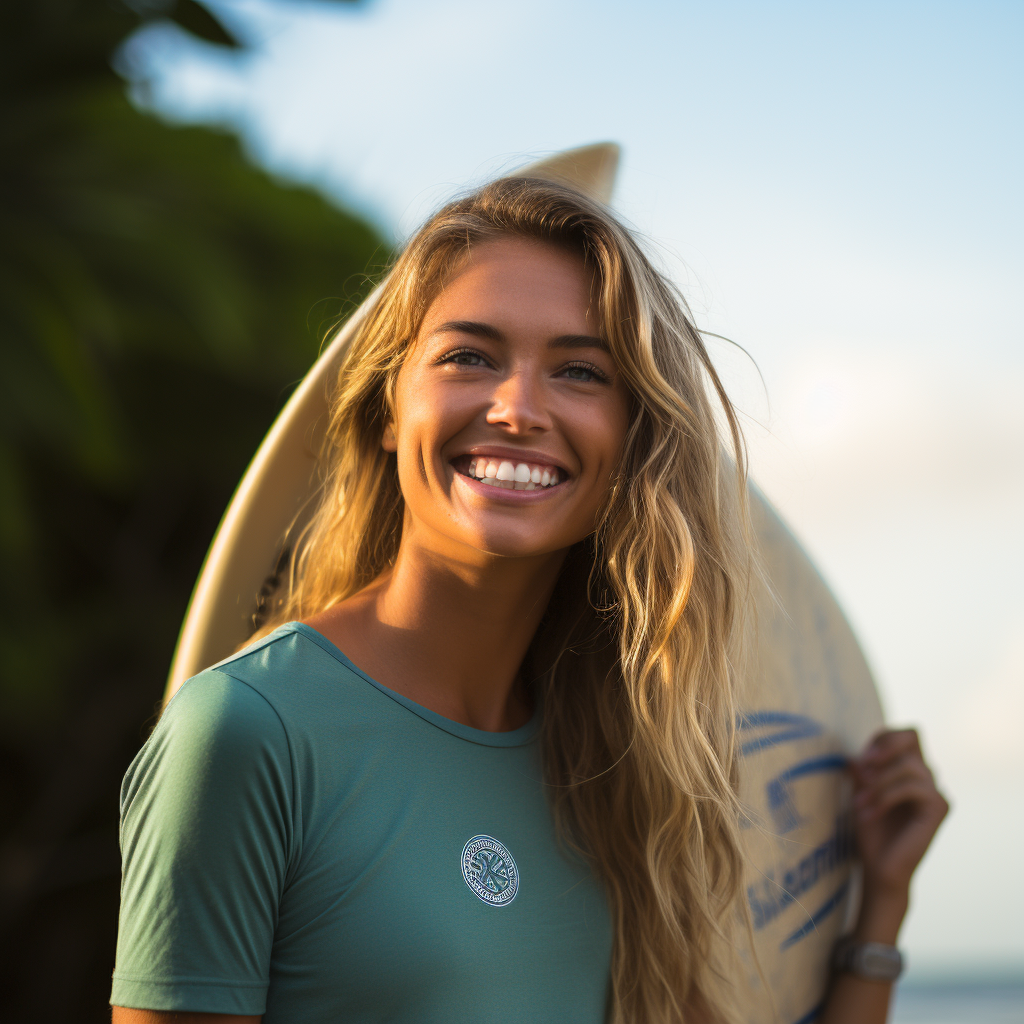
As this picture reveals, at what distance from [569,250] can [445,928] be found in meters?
0.94

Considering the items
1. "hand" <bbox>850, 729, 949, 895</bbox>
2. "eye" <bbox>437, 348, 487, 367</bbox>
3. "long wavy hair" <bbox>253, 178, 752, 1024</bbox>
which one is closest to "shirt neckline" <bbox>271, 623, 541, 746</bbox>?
"long wavy hair" <bbox>253, 178, 752, 1024</bbox>

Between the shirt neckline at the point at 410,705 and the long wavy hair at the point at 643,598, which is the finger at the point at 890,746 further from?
the shirt neckline at the point at 410,705

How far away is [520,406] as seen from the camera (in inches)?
53.9

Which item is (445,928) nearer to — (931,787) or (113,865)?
(931,787)

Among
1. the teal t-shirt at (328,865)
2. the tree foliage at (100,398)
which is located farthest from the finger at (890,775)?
the tree foliage at (100,398)

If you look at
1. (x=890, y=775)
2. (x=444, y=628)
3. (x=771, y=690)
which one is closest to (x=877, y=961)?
Answer: (x=890, y=775)

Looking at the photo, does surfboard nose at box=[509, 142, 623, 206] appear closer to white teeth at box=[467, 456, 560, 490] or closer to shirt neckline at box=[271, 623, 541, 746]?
white teeth at box=[467, 456, 560, 490]

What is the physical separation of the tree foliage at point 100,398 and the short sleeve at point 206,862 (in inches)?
116

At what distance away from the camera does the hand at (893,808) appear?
77.4 inches

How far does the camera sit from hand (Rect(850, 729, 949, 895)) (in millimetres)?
1966

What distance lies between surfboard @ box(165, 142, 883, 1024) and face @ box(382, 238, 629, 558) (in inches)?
11.9

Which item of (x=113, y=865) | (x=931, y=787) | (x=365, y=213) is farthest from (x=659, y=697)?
(x=365, y=213)

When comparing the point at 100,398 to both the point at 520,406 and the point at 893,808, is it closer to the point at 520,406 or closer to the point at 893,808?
the point at 520,406

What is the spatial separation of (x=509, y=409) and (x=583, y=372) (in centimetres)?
15
